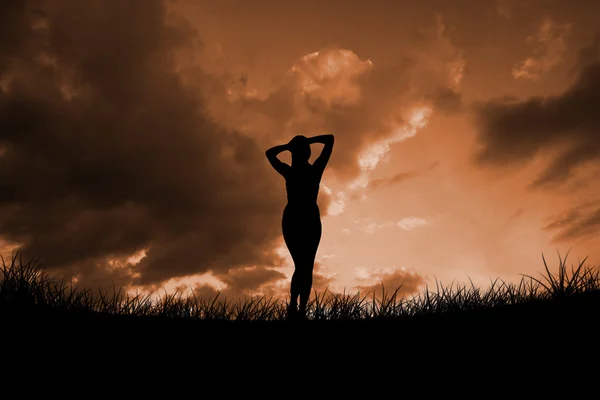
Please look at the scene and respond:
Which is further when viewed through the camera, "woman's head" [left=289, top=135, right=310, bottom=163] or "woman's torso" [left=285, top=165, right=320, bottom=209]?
"woman's head" [left=289, top=135, right=310, bottom=163]

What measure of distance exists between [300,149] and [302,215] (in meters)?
0.96

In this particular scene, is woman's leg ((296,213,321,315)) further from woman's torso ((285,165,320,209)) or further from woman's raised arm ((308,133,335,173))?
woman's raised arm ((308,133,335,173))

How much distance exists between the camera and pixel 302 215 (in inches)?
270

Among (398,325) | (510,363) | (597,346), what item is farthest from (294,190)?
(597,346)

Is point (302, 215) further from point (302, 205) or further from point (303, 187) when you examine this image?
point (303, 187)

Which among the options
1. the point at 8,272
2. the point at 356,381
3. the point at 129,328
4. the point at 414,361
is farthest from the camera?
the point at 8,272

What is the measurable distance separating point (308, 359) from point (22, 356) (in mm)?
2877

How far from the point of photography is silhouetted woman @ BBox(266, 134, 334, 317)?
22.3 feet

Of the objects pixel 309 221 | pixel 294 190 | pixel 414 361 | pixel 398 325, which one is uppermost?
pixel 294 190

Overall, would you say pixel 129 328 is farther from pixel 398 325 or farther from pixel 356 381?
pixel 398 325

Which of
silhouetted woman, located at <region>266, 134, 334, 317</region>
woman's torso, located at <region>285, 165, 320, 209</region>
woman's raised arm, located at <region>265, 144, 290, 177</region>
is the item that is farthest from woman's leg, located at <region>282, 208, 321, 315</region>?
woman's raised arm, located at <region>265, 144, 290, 177</region>

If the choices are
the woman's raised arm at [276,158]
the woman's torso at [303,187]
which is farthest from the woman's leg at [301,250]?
the woman's raised arm at [276,158]

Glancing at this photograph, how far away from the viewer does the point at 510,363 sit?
193 inches

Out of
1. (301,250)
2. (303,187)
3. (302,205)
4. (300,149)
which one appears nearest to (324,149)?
(300,149)
